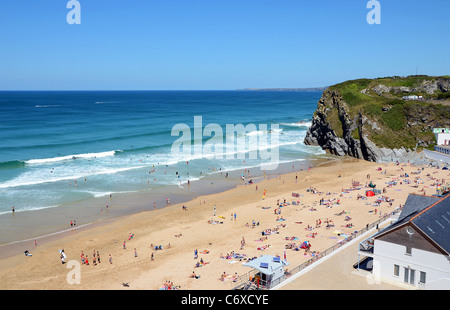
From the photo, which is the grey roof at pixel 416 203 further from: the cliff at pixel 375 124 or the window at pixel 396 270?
the cliff at pixel 375 124

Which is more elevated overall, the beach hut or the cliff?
the cliff

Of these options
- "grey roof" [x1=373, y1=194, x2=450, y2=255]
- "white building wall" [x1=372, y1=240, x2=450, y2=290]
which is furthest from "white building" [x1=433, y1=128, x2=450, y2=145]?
"white building wall" [x1=372, y1=240, x2=450, y2=290]

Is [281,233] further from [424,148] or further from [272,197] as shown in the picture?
[424,148]

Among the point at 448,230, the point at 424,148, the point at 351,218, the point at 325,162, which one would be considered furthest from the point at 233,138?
the point at 448,230

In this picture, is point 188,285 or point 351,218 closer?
point 188,285

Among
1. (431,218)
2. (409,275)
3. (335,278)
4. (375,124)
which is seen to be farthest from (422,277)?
(375,124)

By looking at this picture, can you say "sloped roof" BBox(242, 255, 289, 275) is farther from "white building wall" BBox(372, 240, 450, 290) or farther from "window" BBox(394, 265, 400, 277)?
"window" BBox(394, 265, 400, 277)

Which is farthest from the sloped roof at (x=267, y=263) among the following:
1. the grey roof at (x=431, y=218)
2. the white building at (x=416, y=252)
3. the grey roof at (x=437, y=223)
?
the grey roof at (x=437, y=223)
